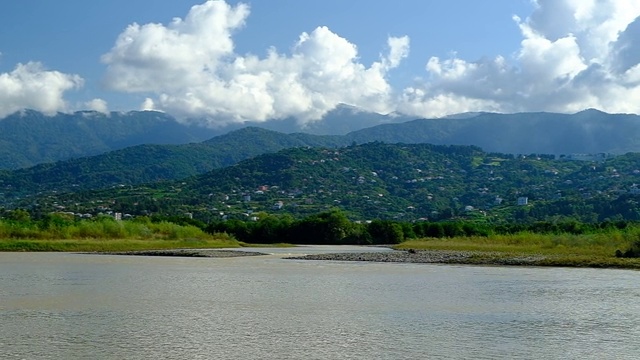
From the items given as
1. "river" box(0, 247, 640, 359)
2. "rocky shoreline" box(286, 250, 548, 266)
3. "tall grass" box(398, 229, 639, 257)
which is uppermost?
"tall grass" box(398, 229, 639, 257)

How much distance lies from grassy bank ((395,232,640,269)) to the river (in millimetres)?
7851

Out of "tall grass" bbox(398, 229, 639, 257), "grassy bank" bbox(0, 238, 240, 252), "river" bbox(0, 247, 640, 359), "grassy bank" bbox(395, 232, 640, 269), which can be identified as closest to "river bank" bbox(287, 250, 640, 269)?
"grassy bank" bbox(395, 232, 640, 269)

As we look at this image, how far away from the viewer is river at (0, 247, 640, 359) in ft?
65.6

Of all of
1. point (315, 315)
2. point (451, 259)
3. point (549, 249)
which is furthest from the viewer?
point (549, 249)

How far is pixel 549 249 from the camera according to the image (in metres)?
68.4

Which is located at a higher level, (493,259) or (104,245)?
(104,245)

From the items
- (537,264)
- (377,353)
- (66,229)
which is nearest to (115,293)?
(377,353)

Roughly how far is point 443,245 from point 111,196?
124325 mm

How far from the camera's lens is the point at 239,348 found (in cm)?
2012

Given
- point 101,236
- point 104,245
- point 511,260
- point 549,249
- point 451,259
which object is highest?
point 101,236

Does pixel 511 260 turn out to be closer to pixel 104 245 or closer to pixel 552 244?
pixel 552 244

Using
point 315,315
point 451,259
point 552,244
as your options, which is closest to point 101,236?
point 451,259

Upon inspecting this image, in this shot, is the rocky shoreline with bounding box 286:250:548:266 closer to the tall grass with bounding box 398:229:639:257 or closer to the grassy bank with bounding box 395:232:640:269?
the grassy bank with bounding box 395:232:640:269

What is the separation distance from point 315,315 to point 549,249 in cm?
4678
